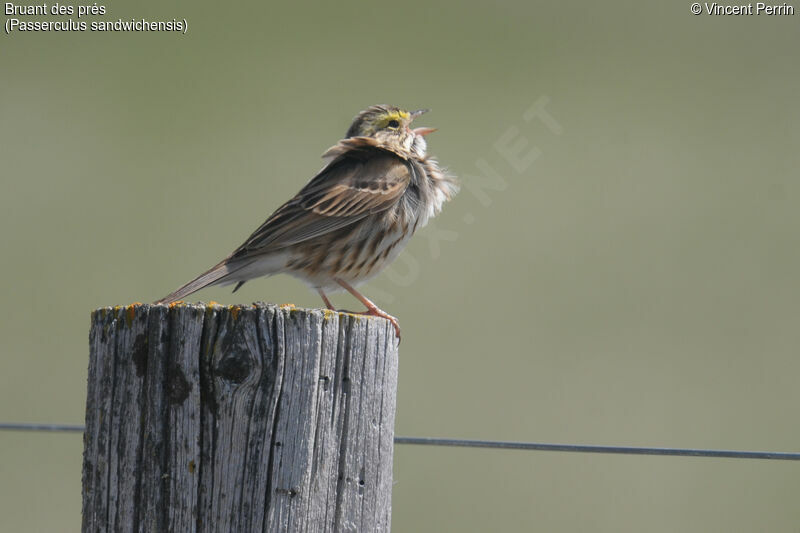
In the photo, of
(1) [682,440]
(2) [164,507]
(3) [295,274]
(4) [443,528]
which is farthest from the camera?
(1) [682,440]

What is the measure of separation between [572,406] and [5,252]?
9.55 metres

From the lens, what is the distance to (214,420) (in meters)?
3.10

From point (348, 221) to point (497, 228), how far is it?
10425mm

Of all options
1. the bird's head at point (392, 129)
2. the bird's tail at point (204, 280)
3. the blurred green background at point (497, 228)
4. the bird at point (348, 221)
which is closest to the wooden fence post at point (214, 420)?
the bird's tail at point (204, 280)

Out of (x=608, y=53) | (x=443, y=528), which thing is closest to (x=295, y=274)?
(x=443, y=528)

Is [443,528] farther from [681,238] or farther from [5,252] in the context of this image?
[5,252]

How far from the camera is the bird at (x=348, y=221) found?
6.18 meters

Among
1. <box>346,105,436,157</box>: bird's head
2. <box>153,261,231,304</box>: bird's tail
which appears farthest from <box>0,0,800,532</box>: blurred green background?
<box>153,261,231,304</box>: bird's tail

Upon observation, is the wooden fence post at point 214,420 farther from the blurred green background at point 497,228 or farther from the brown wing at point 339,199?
the blurred green background at point 497,228

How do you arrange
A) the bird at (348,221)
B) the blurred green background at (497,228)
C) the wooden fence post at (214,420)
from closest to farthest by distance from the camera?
1. the wooden fence post at (214,420)
2. the bird at (348,221)
3. the blurred green background at (497,228)

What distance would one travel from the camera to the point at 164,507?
3.09 metres

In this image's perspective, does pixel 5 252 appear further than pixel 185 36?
No

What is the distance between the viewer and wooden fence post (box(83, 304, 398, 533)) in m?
3.09

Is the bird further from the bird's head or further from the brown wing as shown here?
the bird's head
